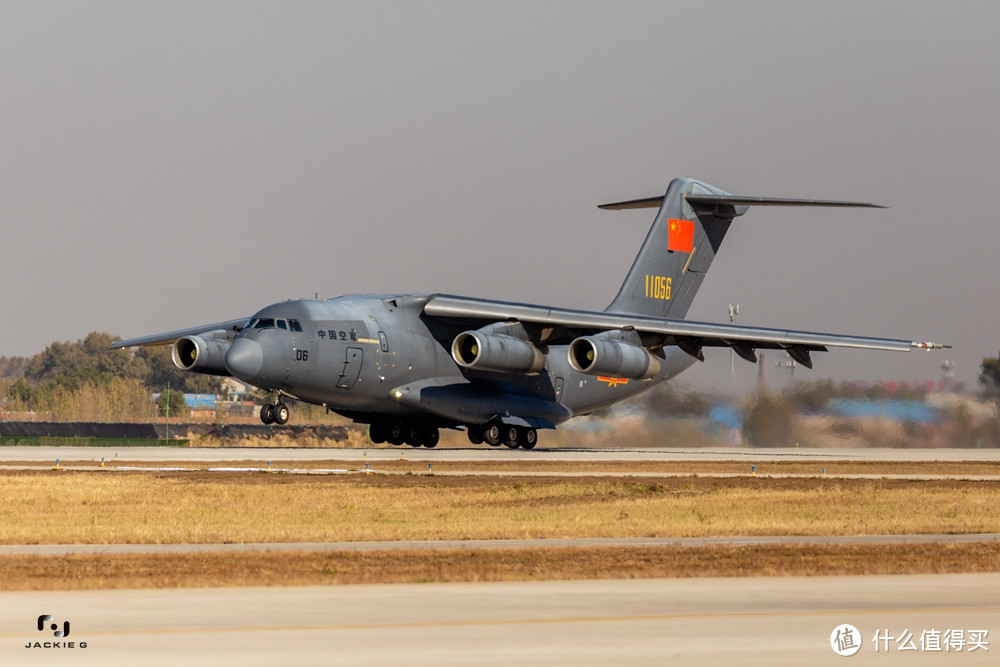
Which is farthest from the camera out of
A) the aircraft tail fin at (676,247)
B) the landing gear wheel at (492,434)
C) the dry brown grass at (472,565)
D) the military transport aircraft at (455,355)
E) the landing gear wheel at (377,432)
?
the aircraft tail fin at (676,247)

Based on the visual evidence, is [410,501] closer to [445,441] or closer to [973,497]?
[973,497]

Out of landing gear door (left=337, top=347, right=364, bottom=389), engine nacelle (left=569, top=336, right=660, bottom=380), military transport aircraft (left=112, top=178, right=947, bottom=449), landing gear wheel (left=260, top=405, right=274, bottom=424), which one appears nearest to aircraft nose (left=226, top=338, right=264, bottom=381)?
military transport aircraft (left=112, top=178, right=947, bottom=449)

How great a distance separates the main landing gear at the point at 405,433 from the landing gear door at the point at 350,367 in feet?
A: 14.5

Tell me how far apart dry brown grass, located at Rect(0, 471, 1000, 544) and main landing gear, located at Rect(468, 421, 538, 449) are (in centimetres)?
1330

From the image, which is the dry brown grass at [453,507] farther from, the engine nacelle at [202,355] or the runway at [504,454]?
the engine nacelle at [202,355]

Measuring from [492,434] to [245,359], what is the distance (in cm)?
842

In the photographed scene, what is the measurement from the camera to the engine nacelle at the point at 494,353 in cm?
3747

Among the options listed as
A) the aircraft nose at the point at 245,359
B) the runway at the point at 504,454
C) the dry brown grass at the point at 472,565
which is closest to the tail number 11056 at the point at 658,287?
the runway at the point at 504,454

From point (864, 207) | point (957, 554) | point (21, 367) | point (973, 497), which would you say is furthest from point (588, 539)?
point (21, 367)

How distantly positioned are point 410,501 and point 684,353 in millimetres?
22228

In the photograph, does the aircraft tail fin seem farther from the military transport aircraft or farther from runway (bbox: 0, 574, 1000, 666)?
runway (bbox: 0, 574, 1000, 666)

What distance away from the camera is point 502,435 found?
4078 centimetres

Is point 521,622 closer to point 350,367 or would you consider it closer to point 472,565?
point 472,565

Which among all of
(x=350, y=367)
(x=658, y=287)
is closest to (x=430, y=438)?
(x=350, y=367)
